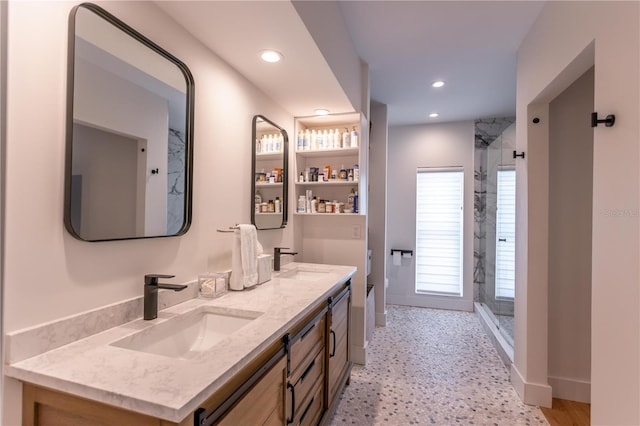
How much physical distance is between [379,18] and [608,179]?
161 cm

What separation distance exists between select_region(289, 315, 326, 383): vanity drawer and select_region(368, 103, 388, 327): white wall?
199 cm

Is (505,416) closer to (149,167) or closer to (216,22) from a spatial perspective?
(149,167)

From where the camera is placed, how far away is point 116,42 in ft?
3.71

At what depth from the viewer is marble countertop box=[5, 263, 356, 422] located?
704mm

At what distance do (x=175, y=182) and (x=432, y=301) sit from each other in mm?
3949

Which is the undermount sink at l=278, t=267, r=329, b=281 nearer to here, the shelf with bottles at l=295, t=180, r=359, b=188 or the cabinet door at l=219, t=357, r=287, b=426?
the shelf with bottles at l=295, t=180, r=359, b=188

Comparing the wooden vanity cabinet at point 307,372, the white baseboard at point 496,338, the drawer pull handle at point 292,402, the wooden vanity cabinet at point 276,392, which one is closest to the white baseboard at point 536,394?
the white baseboard at point 496,338

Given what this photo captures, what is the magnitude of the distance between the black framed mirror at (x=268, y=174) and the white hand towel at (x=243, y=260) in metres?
0.35

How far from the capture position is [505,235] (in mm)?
3250

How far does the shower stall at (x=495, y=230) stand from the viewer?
305 centimetres

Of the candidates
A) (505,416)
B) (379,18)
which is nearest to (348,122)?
(379,18)

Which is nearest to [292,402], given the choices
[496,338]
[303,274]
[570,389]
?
[303,274]

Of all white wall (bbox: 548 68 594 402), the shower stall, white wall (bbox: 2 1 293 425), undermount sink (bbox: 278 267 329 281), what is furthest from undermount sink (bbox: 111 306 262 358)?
the shower stall

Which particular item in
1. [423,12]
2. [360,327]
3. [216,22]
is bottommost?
[360,327]
